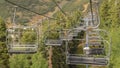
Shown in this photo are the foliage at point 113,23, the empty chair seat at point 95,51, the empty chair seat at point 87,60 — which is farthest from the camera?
the foliage at point 113,23

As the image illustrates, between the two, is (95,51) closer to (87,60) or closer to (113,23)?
(87,60)

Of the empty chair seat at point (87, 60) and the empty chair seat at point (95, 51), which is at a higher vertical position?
the empty chair seat at point (95, 51)

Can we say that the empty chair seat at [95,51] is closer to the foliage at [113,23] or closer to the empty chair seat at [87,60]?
the empty chair seat at [87,60]

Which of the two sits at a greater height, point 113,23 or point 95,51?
point 113,23

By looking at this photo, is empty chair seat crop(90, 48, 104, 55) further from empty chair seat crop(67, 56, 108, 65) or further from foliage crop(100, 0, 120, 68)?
foliage crop(100, 0, 120, 68)

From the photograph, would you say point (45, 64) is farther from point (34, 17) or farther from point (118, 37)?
point (34, 17)

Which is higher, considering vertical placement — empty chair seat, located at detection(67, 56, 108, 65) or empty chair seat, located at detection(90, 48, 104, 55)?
empty chair seat, located at detection(90, 48, 104, 55)

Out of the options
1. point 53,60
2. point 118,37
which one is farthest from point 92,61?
point 53,60

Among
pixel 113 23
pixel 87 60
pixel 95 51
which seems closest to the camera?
pixel 87 60

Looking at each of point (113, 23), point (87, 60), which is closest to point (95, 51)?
point (87, 60)

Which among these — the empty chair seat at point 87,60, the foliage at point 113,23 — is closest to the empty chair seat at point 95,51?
the empty chair seat at point 87,60

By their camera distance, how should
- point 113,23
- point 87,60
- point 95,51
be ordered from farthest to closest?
point 113,23
point 95,51
point 87,60

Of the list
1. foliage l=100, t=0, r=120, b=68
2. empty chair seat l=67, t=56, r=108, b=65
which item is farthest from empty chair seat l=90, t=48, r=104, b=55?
foliage l=100, t=0, r=120, b=68
